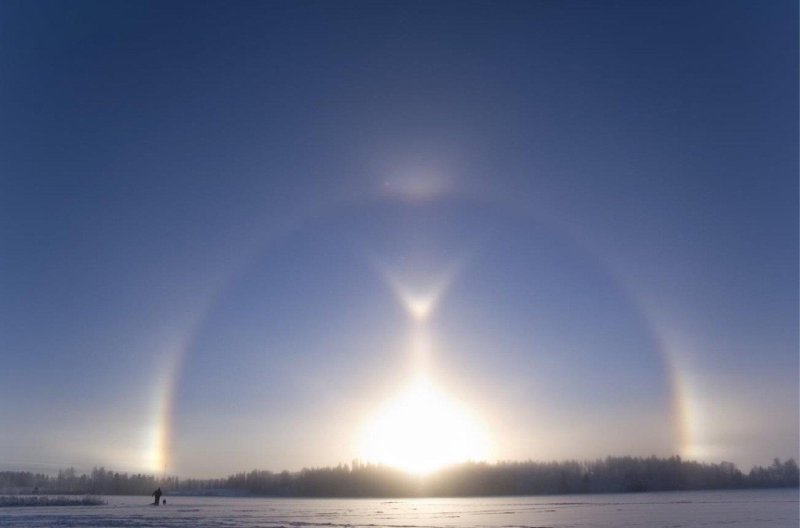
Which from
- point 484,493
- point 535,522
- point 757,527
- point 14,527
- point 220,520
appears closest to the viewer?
point 757,527

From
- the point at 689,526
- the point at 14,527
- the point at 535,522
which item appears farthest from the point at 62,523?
the point at 689,526

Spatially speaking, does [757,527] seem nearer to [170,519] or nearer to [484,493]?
[170,519]

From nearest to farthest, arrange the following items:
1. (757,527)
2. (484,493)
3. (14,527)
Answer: (757,527) < (14,527) < (484,493)

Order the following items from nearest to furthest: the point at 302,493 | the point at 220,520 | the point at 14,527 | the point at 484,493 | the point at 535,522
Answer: the point at 14,527 < the point at 535,522 < the point at 220,520 < the point at 484,493 < the point at 302,493

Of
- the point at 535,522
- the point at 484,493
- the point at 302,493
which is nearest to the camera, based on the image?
the point at 535,522

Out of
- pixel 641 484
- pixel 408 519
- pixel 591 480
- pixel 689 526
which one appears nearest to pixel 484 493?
pixel 591 480

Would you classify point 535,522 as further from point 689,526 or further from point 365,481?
point 365,481

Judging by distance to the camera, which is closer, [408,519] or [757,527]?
[757,527]

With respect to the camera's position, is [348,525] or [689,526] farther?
[348,525]
